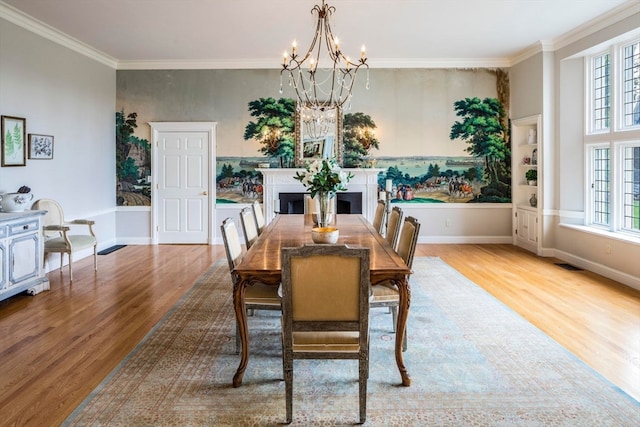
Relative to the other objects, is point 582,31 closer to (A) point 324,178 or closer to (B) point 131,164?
(A) point 324,178

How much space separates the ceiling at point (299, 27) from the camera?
4875 mm

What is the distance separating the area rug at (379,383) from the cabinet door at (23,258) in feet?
5.59

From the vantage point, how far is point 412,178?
25.1 feet

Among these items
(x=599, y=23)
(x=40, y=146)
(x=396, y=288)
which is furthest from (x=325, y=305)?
(x=599, y=23)

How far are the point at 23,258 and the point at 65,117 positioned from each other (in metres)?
2.38

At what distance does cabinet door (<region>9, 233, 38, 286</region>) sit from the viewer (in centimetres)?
430

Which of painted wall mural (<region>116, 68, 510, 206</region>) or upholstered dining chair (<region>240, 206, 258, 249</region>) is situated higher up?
painted wall mural (<region>116, 68, 510, 206</region>)

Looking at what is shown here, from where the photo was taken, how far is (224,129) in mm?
7547

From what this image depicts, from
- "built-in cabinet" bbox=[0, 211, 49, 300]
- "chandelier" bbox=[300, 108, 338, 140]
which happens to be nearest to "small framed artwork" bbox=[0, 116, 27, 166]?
"built-in cabinet" bbox=[0, 211, 49, 300]

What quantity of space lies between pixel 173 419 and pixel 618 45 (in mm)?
6067

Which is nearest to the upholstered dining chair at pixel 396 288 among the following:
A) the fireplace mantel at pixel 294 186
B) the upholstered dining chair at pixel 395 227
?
the upholstered dining chair at pixel 395 227

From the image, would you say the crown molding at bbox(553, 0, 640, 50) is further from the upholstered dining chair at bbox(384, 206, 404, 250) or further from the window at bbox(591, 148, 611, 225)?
the upholstered dining chair at bbox(384, 206, 404, 250)

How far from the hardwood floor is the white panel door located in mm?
1135

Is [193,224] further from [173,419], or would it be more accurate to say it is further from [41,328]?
[173,419]
